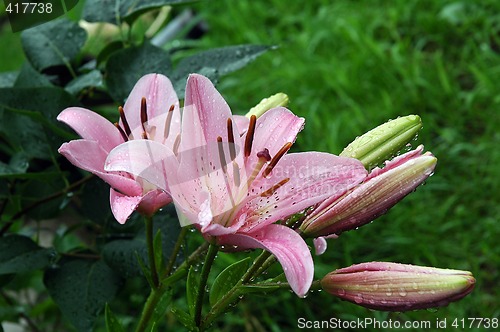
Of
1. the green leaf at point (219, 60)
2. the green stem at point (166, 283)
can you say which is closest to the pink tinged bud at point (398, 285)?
the green stem at point (166, 283)

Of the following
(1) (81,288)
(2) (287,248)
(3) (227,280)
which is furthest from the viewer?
(1) (81,288)

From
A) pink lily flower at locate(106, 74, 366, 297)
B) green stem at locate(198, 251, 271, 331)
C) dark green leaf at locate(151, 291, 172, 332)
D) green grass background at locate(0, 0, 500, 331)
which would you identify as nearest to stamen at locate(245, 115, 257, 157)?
pink lily flower at locate(106, 74, 366, 297)

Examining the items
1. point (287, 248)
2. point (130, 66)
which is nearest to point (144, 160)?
point (287, 248)

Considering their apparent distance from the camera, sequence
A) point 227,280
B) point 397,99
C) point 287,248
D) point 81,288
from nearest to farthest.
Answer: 1. point 287,248
2. point 227,280
3. point 81,288
4. point 397,99

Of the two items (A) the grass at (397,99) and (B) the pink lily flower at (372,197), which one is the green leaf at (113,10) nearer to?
(B) the pink lily flower at (372,197)

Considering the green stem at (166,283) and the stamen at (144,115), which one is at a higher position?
the stamen at (144,115)

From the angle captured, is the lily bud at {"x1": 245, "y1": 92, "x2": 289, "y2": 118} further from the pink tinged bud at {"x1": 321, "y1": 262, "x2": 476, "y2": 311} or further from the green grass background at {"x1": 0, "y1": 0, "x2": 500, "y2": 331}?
the green grass background at {"x1": 0, "y1": 0, "x2": 500, "y2": 331}

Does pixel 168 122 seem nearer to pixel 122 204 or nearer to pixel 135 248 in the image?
pixel 122 204
